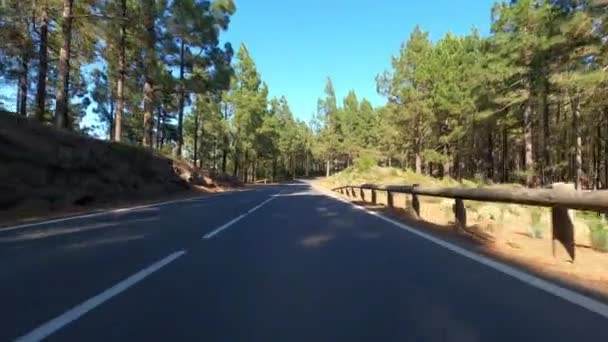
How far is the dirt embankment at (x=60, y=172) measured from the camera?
1958 cm

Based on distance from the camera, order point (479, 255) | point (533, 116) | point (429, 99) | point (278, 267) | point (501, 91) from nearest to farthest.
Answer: point (278, 267)
point (479, 255)
point (501, 91)
point (533, 116)
point (429, 99)

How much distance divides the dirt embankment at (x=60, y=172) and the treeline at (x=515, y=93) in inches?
815

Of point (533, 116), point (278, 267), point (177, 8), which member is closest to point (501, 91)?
point (533, 116)

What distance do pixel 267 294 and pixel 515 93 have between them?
126 feet

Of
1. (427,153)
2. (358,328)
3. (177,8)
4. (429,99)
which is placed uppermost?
(177,8)

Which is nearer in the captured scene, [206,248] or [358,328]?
[358,328]

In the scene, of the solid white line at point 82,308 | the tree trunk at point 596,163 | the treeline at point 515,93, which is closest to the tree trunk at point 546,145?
the treeline at point 515,93

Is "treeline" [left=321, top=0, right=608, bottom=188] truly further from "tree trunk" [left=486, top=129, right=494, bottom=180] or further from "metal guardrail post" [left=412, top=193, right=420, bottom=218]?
"metal guardrail post" [left=412, top=193, right=420, bottom=218]

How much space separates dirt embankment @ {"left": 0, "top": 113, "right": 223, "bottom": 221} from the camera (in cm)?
1958

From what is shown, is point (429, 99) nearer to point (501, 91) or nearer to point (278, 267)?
point (501, 91)

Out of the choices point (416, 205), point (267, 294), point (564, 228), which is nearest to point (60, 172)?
point (416, 205)

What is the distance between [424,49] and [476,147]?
1405cm

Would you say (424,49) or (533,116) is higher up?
(424,49)

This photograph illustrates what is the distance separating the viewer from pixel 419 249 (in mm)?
9852
